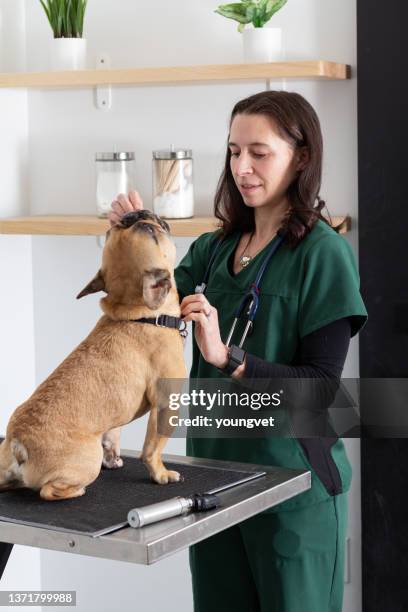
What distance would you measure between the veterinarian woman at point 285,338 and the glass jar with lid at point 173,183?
23.4 inches

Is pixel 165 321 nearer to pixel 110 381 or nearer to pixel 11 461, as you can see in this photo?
pixel 110 381

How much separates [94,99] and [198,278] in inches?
35.7

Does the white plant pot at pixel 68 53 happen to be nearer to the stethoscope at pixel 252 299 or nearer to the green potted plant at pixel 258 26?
the green potted plant at pixel 258 26

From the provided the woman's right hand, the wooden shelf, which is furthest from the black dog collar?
the wooden shelf

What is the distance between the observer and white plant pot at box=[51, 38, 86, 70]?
2.49 meters

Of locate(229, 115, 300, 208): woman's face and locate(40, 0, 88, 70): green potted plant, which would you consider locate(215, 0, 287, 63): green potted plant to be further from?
locate(229, 115, 300, 208): woman's face

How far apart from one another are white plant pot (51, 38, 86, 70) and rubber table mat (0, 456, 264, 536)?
1283 millimetres

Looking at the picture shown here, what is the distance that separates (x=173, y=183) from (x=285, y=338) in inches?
32.0

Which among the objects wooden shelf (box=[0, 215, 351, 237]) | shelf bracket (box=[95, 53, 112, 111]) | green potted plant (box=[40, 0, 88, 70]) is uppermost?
green potted plant (box=[40, 0, 88, 70])

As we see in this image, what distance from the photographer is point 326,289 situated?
1.66 metres

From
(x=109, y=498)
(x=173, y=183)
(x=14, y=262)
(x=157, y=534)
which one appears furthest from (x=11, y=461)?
(x=14, y=262)

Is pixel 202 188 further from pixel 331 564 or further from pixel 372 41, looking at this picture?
pixel 331 564

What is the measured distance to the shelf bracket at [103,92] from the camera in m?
2.55

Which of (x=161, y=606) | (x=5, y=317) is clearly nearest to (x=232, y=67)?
(x=5, y=317)
